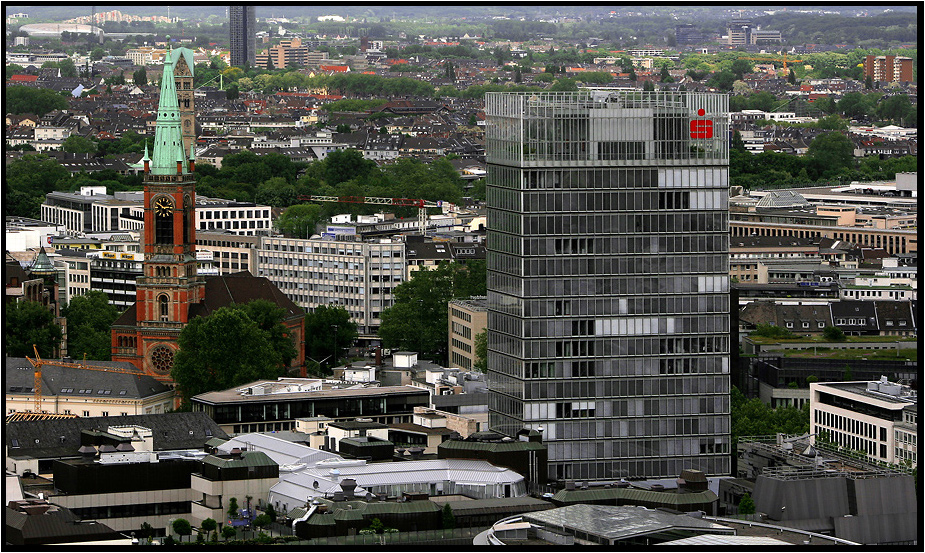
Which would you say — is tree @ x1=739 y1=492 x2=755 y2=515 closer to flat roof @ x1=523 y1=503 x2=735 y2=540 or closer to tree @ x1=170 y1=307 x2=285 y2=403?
flat roof @ x1=523 y1=503 x2=735 y2=540

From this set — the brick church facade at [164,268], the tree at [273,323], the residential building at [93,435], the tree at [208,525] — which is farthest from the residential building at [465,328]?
the tree at [208,525]

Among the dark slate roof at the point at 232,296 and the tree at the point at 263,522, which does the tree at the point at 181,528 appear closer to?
the tree at the point at 263,522

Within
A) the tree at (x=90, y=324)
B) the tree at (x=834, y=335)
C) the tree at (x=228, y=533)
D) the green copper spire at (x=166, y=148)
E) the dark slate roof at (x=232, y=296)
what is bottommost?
the tree at (x=834, y=335)

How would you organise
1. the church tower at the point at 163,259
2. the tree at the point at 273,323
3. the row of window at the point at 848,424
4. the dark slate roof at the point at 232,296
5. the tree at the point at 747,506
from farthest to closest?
1. the dark slate roof at the point at 232,296
2. the tree at the point at 273,323
3. the church tower at the point at 163,259
4. the row of window at the point at 848,424
5. the tree at the point at 747,506

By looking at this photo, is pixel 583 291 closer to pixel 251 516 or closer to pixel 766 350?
pixel 251 516

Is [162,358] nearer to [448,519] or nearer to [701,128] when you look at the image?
[701,128]

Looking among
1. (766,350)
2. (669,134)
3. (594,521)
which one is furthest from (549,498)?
(766,350)

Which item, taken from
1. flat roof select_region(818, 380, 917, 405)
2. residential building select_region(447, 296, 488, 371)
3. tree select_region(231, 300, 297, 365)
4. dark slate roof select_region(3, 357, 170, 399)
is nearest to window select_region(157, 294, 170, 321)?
tree select_region(231, 300, 297, 365)
